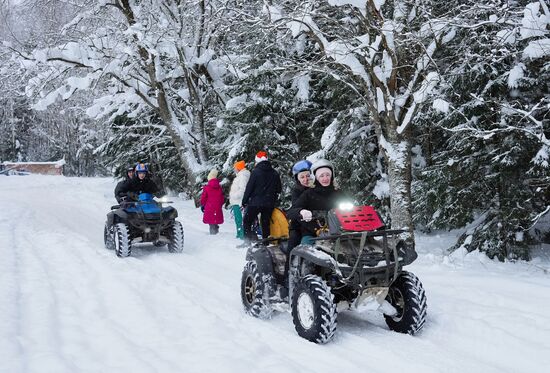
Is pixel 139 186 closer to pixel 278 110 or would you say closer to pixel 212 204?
pixel 212 204

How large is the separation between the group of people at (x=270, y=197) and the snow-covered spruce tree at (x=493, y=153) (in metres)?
3.23

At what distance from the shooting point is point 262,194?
32.5 feet

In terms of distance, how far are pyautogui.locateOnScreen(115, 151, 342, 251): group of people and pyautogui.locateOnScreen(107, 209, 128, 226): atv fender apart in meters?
0.42

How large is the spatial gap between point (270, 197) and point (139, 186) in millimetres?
2925

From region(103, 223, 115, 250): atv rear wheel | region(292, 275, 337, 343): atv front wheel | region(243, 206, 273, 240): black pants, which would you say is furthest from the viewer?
region(103, 223, 115, 250): atv rear wheel

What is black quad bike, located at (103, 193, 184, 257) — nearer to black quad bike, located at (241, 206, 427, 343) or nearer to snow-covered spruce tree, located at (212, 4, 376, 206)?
snow-covered spruce tree, located at (212, 4, 376, 206)

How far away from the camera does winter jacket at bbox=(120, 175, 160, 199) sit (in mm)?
10696

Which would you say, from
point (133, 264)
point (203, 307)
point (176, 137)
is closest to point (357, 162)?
point (133, 264)

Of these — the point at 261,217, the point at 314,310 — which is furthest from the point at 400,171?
the point at 314,310

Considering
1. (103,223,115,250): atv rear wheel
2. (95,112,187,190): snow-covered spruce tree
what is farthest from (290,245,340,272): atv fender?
(95,112,187,190): snow-covered spruce tree

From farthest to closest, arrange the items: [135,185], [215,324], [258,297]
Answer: [135,185]
[258,297]
[215,324]

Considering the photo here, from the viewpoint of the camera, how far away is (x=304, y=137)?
1437 centimetres

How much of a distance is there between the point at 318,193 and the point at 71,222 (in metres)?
10.6

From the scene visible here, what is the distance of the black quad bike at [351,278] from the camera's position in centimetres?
481
